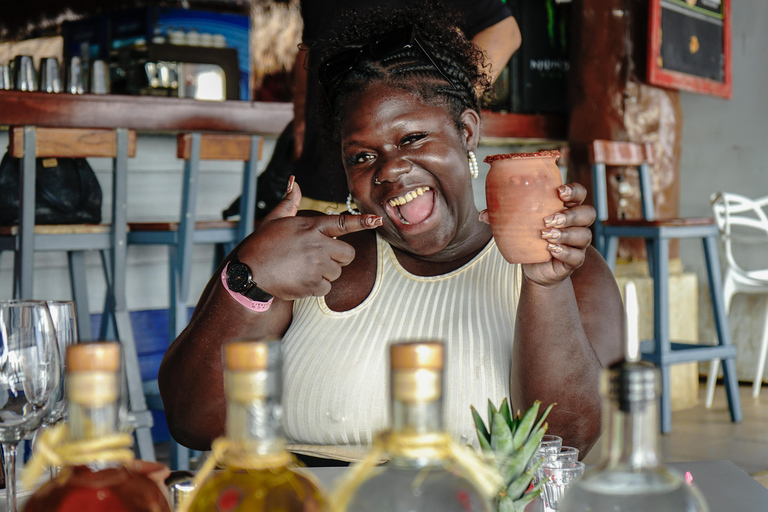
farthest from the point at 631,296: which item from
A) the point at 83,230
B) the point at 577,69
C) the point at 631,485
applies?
the point at 577,69

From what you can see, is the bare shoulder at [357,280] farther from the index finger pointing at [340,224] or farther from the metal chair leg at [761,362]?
the metal chair leg at [761,362]

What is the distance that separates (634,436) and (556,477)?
394 mm

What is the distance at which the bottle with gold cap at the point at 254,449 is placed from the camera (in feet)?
1.26

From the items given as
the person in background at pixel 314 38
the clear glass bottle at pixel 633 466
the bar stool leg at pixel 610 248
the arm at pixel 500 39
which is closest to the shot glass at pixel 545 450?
the clear glass bottle at pixel 633 466

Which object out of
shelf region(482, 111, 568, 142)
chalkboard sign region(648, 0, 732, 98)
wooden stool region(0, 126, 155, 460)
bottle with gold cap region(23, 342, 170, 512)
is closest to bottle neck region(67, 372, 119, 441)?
bottle with gold cap region(23, 342, 170, 512)

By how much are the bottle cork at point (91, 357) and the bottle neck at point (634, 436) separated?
26 cm

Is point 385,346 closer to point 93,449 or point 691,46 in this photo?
point 93,449

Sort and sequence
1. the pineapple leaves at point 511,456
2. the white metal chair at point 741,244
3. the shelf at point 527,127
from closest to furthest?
the pineapple leaves at point 511,456 → the shelf at point 527,127 → the white metal chair at point 741,244

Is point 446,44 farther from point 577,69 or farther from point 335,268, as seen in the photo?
point 577,69

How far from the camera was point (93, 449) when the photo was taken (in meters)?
0.40

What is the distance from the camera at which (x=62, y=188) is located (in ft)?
8.80

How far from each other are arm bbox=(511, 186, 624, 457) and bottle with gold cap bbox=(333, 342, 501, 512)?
25.5 inches

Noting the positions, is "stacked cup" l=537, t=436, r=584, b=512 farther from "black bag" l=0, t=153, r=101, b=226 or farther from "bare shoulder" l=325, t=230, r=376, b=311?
"black bag" l=0, t=153, r=101, b=226

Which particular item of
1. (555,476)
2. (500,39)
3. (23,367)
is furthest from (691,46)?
(23,367)
